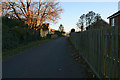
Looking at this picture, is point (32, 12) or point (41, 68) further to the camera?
point (32, 12)

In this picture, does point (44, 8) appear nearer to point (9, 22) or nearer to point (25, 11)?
point (25, 11)

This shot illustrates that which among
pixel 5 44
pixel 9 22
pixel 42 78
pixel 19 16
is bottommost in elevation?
pixel 42 78

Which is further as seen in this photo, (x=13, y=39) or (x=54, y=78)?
(x=13, y=39)

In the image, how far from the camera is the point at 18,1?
25.9 metres

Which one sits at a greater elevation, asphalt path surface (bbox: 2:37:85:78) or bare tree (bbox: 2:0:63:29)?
bare tree (bbox: 2:0:63:29)

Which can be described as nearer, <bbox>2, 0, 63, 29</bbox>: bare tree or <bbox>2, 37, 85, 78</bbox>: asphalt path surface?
<bbox>2, 37, 85, 78</bbox>: asphalt path surface

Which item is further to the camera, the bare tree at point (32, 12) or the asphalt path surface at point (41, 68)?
the bare tree at point (32, 12)

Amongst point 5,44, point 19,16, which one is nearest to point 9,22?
point 5,44

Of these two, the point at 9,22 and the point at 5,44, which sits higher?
the point at 9,22

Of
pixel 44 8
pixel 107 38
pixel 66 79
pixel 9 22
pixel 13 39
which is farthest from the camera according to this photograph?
pixel 44 8

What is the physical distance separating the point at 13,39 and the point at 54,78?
1091cm

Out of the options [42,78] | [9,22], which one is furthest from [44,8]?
[42,78]

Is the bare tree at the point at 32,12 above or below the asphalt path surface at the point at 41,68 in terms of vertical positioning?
above

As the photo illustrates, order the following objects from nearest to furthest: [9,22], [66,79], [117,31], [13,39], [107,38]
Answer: [117,31] < [107,38] < [66,79] < [13,39] < [9,22]
